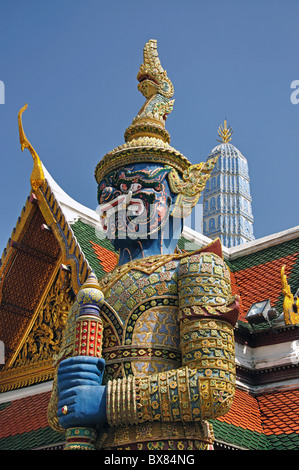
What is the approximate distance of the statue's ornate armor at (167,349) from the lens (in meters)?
4.01

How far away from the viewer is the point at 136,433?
4078 mm

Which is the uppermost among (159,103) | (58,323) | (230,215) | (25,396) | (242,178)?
(242,178)

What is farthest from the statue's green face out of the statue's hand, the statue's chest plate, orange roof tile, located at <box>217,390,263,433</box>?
orange roof tile, located at <box>217,390,263,433</box>

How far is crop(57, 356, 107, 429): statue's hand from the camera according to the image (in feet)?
13.3

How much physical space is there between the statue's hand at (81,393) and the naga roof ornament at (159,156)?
4.73 feet

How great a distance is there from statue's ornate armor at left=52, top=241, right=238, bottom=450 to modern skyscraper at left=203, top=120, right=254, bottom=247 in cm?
3860

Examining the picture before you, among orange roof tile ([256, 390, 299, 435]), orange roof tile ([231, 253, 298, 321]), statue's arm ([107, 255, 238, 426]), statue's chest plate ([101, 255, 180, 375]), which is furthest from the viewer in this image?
orange roof tile ([231, 253, 298, 321])

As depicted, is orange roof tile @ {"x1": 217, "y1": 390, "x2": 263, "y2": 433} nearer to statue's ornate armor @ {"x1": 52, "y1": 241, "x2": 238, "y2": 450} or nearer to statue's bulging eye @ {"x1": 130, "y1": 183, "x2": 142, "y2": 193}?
statue's ornate armor @ {"x1": 52, "y1": 241, "x2": 238, "y2": 450}

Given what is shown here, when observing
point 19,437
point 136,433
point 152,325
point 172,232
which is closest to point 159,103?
point 172,232

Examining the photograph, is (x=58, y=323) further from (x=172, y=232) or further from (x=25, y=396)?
(x=172, y=232)

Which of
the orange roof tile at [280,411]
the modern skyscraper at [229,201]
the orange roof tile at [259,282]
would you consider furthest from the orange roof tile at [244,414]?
the modern skyscraper at [229,201]
